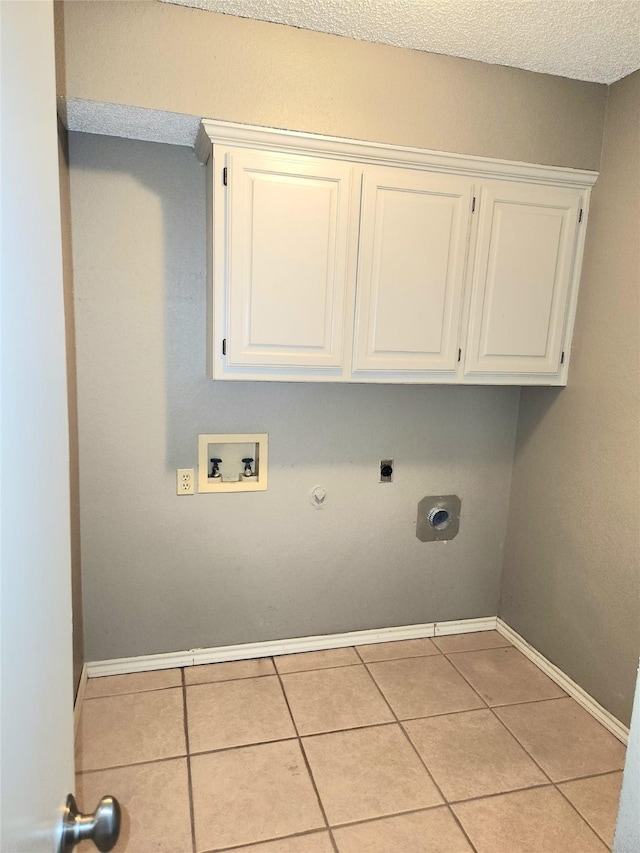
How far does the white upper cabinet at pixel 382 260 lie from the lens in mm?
1854

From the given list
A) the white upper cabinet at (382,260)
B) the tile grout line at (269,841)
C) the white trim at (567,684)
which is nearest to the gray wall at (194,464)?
the white trim at (567,684)

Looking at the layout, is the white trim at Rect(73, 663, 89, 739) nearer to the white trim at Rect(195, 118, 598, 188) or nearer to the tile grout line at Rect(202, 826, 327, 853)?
the tile grout line at Rect(202, 826, 327, 853)

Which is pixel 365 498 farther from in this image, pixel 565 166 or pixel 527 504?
pixel 565 166

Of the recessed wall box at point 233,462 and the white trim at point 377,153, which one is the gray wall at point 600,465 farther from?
the recessed wall box at point 233,462

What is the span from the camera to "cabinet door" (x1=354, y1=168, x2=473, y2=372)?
1.96 m

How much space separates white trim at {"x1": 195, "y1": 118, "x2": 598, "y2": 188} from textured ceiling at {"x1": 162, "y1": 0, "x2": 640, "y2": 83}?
337mm

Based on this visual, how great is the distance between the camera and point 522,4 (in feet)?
5.33

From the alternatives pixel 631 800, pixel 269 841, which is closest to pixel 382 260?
pixel 631 800

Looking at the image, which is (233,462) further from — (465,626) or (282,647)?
(465,626)

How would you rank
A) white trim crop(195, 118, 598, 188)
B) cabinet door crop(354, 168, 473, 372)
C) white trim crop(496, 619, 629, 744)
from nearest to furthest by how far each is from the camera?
white trim crop(195, 118, 598, 188), cabinet door crop(354, 168, 473, 372), white trim crop(496, 619, 629, 744)

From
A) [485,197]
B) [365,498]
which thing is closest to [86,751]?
[365,498]

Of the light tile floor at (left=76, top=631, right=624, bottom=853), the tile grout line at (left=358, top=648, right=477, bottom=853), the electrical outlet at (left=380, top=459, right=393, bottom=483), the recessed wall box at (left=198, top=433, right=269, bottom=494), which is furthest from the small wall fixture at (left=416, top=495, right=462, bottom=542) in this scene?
the recessed wall box at (left=198, top=433, right=269, bottom=494)

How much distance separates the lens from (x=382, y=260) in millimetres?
1989

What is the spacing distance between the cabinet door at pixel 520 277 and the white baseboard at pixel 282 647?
135cm
